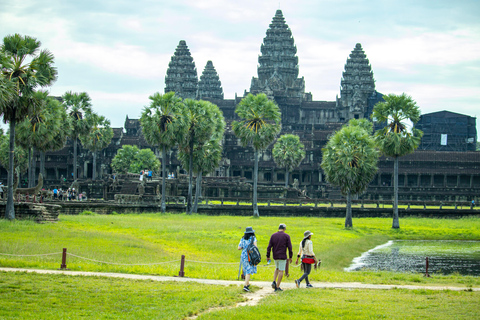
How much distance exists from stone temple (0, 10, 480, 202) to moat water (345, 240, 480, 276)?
41503 mm

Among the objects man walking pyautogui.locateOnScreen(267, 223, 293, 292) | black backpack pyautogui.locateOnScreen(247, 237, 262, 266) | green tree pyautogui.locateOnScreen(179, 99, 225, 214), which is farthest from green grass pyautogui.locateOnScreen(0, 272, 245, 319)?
green tree pyautogui.locateOnScreen(179, 99, 225, 214)

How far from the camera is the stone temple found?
10239cm

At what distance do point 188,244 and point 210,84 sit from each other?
151 m

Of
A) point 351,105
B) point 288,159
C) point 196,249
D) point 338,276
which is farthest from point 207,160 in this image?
point 351,105

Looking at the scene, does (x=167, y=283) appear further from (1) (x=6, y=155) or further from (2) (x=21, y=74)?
(1) (x=6, y=155)

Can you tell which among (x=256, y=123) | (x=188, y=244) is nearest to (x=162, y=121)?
(x=256, y=123)

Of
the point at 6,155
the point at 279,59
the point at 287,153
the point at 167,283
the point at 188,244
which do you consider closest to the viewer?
the point at 167,283

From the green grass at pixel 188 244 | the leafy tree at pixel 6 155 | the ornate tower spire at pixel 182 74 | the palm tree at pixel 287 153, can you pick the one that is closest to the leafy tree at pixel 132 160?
the leafy tree at pixel 6 155

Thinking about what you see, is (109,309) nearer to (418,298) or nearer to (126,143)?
(418,298)

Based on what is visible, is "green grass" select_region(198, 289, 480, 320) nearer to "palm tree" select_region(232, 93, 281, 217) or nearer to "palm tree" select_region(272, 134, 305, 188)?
"palm tree" select_region(232, 93, 281, 217)

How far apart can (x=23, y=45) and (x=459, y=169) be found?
82.8 metres

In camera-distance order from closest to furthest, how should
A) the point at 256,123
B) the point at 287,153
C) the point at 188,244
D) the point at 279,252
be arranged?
the point at 279,252 → the point at 188,244 → the point at 256,123 → the point at 287,153

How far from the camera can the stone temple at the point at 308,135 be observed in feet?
336

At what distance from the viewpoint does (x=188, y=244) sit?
35.1 meters
